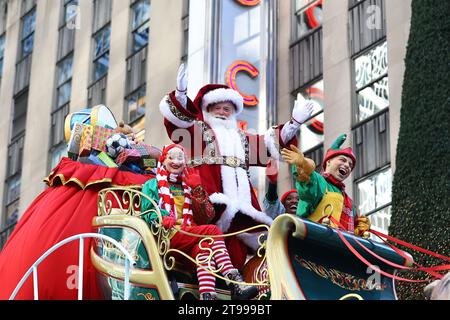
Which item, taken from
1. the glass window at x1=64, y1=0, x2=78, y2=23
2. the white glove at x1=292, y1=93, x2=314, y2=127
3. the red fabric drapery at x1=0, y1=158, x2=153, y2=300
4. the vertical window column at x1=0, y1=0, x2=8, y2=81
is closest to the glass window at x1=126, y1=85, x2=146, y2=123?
the glass window at x1=64, y1=0, x2=78, y2=23

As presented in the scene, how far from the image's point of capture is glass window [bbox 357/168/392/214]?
1983cm

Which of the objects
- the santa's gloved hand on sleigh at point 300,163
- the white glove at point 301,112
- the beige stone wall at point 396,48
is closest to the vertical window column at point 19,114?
the beige stone wall at point 396,48

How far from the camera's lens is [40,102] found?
3312 centimetres

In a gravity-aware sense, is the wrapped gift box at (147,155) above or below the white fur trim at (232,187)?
above

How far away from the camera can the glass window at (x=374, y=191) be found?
1983 cm

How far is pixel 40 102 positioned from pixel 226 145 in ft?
70.9

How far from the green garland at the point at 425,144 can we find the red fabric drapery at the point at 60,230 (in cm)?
437

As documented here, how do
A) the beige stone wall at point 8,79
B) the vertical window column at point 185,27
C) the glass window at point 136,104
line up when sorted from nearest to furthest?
the vertical window column at point 185,27 → the glass window at point 136,104 → the beige stone wall at point 8,79

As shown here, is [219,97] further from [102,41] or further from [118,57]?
[102,41]

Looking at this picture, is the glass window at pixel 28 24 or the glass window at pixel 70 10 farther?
the glass window at pixel 28 24

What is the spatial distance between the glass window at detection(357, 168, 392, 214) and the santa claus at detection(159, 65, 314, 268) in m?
7.59

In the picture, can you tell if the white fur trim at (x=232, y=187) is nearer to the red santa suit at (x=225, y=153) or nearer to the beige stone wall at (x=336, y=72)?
the red santa suit at (x=225, y=153)

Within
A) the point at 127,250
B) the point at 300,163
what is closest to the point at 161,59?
the point at 300,163

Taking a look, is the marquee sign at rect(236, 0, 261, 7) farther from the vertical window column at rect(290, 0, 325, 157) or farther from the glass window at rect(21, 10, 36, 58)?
the glass window at rect(21, 10, 36, 58)
